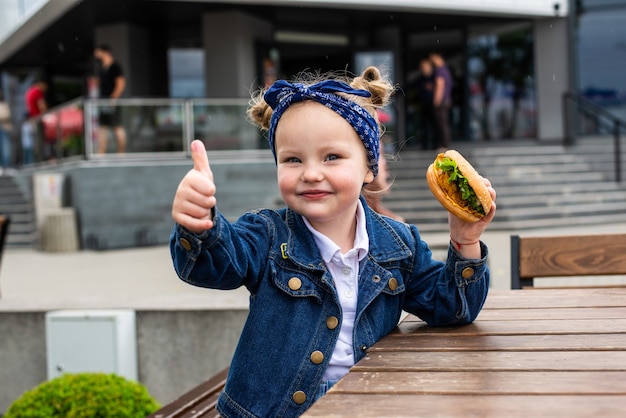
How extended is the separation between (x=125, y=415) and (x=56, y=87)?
74.4 ft

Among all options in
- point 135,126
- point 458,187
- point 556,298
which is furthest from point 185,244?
point 135,126

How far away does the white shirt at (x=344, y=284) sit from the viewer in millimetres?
2361

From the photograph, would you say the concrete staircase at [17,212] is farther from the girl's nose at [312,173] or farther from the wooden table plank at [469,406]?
the wooden table plank at [469,406]

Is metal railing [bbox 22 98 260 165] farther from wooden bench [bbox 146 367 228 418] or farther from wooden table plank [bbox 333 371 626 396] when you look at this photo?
wooden table plank [bbox 333 371 626 396]

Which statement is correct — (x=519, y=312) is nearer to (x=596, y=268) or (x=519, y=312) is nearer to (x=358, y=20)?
(x=596, y=268)

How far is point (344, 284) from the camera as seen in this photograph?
2418mm

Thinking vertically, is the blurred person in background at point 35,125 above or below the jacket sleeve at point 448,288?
above

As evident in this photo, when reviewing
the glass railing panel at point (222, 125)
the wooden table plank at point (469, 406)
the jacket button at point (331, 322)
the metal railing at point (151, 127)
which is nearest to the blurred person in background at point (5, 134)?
the metal railing at point (151, 127)

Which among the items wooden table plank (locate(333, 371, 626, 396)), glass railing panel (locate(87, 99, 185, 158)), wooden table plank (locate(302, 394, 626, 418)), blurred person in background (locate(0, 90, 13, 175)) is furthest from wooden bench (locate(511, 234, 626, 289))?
blurred person in background (locate(0, 90, 13, 175))

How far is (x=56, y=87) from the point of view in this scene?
24.8 meters

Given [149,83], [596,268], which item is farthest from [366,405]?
[149,83]

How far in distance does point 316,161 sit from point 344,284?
1.19ft

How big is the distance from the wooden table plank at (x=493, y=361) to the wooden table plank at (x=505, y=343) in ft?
0.16

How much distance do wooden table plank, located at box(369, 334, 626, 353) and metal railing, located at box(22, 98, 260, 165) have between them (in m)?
12.1
